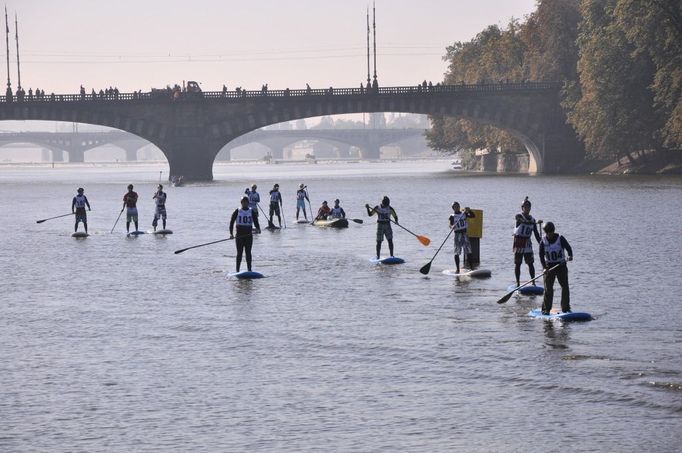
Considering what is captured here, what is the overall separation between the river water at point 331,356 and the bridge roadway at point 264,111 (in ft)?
291

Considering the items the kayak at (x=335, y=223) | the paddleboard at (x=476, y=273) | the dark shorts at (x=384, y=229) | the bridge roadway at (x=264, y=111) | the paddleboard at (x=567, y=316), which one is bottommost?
the kayak at (x=335, y=223)

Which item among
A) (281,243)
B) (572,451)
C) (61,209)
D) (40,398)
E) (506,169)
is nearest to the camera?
(572,451)

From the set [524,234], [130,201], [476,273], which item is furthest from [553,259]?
[130,201]

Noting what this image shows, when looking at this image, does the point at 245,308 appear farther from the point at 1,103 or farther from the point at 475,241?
the point at 1,103

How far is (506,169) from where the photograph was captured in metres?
153

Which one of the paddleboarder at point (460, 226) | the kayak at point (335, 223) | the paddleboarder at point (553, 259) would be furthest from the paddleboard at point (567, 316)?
the kayak at point (335, 223)

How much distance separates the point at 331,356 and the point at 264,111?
116 meters

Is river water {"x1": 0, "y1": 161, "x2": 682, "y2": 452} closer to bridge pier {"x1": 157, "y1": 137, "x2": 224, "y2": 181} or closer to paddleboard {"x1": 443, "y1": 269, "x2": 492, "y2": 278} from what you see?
paddleboard {"x1": 443, "y1": 269, "x2": 492, "y2": 278}

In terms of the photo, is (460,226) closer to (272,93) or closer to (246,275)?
(246,275)

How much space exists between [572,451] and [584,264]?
72.7 ft

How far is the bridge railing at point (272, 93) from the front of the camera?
429 ft

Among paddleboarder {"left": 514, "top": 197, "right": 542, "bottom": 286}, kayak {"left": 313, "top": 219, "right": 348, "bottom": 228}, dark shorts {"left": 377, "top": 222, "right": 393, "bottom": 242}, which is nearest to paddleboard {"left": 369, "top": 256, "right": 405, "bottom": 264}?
dark shorts {"left": 377, "top": 222, "right": 393, "bottom": 242}

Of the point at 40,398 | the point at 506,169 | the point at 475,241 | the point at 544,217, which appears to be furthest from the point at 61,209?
the point at 506,169

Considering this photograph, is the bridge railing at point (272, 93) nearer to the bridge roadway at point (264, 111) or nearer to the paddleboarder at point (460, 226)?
the bridge roadway at point (264, 111)
